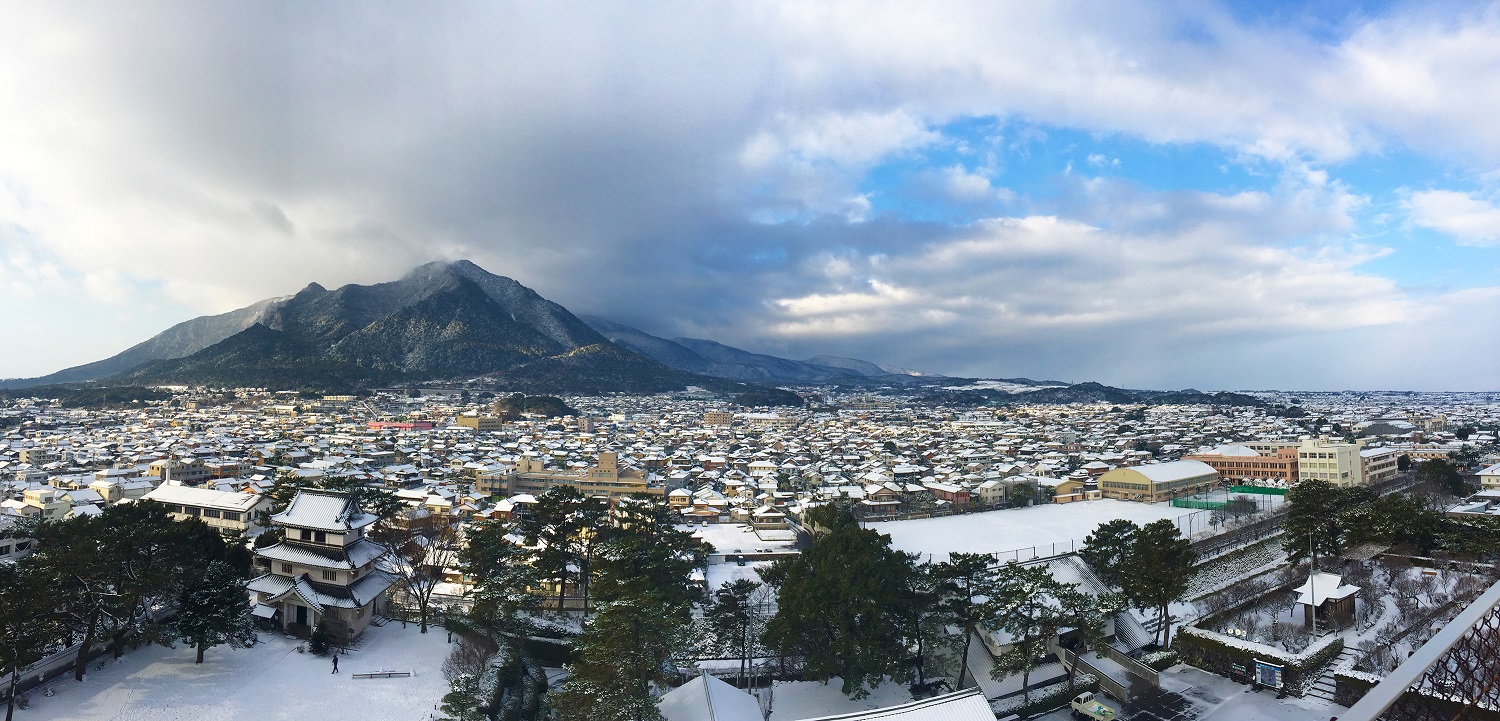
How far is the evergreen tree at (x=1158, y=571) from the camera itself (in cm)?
1699

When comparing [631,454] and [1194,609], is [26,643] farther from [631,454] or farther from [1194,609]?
[631,454]

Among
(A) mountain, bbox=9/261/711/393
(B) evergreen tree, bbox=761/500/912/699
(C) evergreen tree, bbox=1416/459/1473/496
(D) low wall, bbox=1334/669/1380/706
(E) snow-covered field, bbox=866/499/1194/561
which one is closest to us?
(D) low wall, bbox=1334/669/1380/706

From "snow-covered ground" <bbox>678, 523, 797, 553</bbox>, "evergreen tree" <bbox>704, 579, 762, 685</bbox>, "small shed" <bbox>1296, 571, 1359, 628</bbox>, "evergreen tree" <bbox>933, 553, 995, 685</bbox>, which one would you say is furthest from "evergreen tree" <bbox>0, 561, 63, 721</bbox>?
"small shed" <bbox>1296, 571, 1359, 628</bbox>

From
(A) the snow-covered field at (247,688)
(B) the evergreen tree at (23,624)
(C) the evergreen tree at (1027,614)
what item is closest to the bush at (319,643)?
(A) the snow-covered field at (247,688)

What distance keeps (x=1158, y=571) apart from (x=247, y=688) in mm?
20137

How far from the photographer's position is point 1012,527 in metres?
31.3

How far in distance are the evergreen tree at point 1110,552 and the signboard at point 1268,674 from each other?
354cm

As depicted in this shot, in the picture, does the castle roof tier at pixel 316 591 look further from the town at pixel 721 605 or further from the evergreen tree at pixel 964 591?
the evergreen tree at pixel 964 591

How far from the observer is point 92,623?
1311 cm

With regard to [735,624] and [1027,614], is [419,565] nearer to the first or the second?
[735,624]

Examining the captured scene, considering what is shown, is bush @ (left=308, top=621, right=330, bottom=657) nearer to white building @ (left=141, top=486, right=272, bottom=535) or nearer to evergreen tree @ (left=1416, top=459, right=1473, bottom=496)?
white building @ (left=141, top=486, right=272, bottom=535)

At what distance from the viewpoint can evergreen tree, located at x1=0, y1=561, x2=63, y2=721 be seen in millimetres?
11102

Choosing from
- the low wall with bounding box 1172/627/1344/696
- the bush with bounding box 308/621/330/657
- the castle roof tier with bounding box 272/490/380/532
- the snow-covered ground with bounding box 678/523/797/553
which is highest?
the castle roof tier with bounding box 272/490/380/532

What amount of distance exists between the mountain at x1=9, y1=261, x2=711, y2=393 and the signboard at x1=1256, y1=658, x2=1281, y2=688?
Answer: 4489 inches
